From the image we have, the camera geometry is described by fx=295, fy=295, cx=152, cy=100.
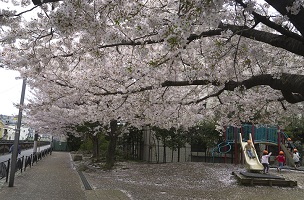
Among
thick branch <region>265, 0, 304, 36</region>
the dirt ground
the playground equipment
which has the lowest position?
the dirt ground

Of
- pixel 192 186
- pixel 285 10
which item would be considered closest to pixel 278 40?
pixel 285 10

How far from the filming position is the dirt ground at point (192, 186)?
10.0 meters

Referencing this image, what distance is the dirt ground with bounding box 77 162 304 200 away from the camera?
→ 10008mm

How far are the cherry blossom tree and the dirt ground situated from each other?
271 cm

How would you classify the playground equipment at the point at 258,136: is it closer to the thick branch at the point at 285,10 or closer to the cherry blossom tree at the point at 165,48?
the cherry blossom tree at the point at 165,48

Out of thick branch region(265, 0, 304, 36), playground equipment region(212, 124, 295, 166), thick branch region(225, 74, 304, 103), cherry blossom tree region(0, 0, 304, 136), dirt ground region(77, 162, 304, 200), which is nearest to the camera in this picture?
thick branch region(265, 0, 304, 36)

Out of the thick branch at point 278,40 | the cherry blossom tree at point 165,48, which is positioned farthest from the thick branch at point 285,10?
the thick branch at point 278,40

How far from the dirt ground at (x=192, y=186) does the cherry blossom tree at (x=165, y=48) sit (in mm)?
2708

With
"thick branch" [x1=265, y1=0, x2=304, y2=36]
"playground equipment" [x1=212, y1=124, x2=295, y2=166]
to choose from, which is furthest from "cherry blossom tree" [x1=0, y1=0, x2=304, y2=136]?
"playground equipment" [x1=212, y1=124, x2=295, y2=166]

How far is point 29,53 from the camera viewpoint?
23.8 ft

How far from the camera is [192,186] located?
39.9 ft

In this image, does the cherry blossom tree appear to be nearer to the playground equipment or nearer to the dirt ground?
the dirt ground

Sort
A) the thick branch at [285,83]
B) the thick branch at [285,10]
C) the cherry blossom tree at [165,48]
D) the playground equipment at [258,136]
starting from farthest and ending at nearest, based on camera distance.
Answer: the playground equipment at [258,136] < the thick branch at [285,83] < the cherry blossom tree at [165,48] < the thick branch at [285,10]

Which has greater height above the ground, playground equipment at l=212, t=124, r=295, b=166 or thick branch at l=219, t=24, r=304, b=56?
thick branch at l=219, t=24, r=304, b=56
